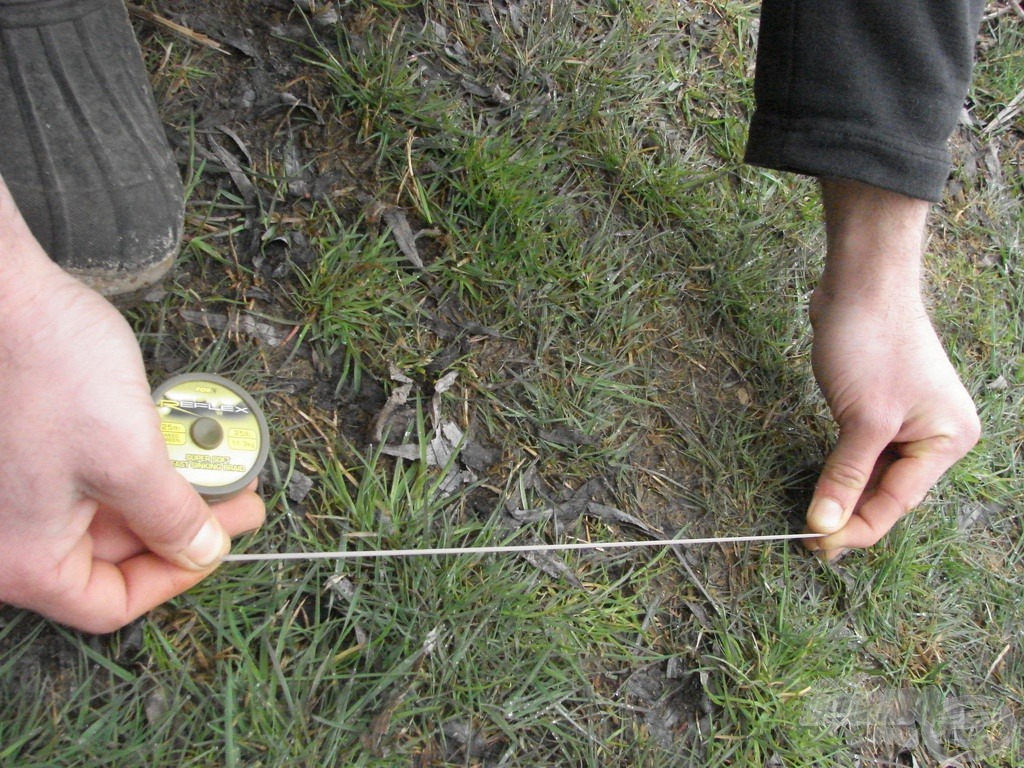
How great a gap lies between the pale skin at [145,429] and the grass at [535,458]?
19cm

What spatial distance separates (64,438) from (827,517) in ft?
6.13

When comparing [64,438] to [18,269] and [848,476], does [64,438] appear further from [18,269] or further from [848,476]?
[848,476]

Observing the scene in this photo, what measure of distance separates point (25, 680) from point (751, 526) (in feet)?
5.99

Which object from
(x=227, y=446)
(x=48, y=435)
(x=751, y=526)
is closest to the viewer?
(x=48, y=435)

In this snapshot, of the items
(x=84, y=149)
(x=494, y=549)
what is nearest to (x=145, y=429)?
(x=84, y=149)

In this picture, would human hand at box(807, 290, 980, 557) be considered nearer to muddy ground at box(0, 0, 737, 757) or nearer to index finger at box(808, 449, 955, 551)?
index finger at box(808, 449, 955, 551)

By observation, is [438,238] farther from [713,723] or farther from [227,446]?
[713,723]

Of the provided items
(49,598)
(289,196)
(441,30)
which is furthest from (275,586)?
(441,30)

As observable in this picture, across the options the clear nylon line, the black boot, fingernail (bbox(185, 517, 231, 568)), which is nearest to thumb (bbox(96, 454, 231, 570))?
fingernail (bbox(185, 517, 231, 568))

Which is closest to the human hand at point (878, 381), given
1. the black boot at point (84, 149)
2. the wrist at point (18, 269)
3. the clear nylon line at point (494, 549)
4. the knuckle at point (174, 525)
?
the clear nylon line at point (494, 549)

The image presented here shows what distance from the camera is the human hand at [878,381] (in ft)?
7.48

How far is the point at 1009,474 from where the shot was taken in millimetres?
2805

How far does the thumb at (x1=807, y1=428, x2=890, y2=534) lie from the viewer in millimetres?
2303

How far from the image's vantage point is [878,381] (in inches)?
89.9
